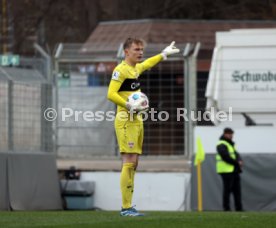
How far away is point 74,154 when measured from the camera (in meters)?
23.2

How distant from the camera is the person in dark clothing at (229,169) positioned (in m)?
20.7

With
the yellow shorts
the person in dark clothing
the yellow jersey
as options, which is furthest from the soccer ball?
the person in dark clothing

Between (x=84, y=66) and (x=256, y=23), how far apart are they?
10394mm

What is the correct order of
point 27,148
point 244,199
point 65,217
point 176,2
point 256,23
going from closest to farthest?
point 65,217, point 27,148, point 244,199, point 256,23, point 176,2

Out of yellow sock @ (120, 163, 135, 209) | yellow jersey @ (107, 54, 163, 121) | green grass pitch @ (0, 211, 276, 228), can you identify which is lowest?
green grass pitch @ (0, 211, 276, 228)

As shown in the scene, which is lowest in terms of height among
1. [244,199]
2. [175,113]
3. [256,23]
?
[244,199]

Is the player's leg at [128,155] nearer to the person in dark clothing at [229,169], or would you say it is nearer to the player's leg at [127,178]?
the player's leg at [127,178]

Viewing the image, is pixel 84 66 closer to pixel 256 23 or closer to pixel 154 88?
pixel 154 88

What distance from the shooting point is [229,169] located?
20750 mm

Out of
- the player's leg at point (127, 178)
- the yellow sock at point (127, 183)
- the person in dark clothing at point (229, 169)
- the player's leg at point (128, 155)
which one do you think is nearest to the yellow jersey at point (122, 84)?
the player's leg at point (128, 155)

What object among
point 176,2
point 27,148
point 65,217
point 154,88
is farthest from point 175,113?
point 176,2

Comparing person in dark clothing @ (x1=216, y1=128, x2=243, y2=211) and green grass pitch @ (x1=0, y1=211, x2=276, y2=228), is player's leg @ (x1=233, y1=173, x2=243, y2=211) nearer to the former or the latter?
person in dark clothing @ (x1=216, y1=128, x2=243, y2=211)

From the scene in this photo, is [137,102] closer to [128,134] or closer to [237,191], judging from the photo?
[128,134]

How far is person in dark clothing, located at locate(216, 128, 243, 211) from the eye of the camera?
20.7 m
